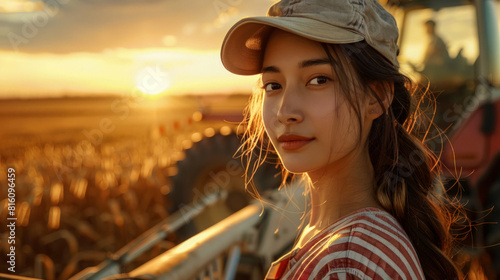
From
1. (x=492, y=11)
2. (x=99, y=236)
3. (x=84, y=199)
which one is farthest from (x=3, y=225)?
(x=492, y=11)

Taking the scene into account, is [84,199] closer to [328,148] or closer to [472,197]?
[472,197]

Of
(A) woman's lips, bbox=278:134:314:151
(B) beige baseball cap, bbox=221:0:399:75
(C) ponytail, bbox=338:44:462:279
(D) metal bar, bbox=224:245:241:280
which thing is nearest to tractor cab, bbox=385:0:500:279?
(D) metal bar, bbox=224:245:241:280

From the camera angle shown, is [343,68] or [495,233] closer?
[343,68]

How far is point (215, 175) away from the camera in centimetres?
476

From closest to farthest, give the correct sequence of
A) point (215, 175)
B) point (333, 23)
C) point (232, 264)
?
1. point (333, 23)
2. point (232, 264)
3. point (215, 175)

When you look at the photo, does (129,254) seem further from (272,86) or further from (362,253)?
(362,253)

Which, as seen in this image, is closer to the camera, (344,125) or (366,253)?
(366,253)

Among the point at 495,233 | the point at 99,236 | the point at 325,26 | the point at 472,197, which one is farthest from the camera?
the point at 99,236

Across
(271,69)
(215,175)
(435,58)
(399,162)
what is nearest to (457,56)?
(435,58)

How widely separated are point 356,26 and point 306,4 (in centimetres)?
12

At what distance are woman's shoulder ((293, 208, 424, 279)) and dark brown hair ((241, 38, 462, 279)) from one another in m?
0.12

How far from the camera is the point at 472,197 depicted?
3.33m

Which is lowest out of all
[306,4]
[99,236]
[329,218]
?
[329,218]

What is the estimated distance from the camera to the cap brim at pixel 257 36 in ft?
3.04
